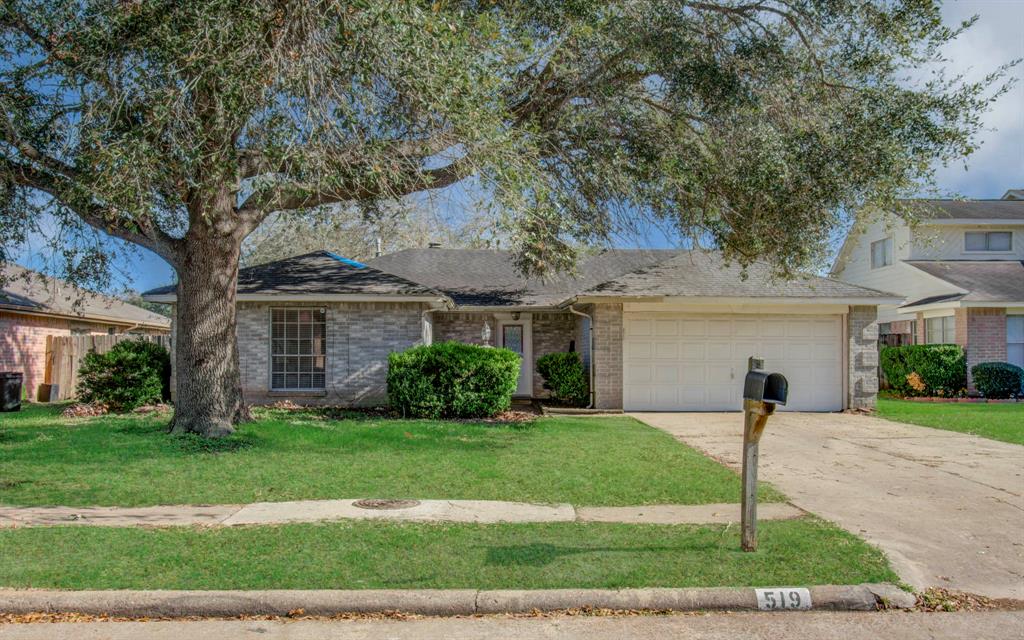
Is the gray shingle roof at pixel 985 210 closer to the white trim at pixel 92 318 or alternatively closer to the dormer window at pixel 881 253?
the dormer window at pixel 881 253

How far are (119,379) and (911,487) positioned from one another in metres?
14.9

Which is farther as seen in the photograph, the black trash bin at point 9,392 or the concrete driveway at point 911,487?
the black trash bin at point 9,392

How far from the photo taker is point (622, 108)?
12000 mm

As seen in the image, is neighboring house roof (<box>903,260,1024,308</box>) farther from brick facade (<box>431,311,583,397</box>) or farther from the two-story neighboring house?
brick facade (<box>431,311,583,397</box>)

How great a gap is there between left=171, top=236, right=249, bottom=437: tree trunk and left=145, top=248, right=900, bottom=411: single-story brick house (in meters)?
4.39

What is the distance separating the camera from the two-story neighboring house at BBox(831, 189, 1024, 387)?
21.0 meters

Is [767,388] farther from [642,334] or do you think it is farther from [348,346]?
[348,346]

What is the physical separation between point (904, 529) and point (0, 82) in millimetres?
12091

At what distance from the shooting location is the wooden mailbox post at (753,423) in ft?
17.8

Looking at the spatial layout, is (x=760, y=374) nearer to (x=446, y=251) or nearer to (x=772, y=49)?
(x=772, y=49)

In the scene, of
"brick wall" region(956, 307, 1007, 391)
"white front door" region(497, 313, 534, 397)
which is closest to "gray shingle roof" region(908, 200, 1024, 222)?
"brick wall" region(956, 307, 1007, 391)

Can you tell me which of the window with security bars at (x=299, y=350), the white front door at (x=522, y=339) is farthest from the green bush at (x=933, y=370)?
the window with security bars at (x=299, y=350)

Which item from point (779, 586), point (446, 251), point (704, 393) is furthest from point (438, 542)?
point (446, 251)

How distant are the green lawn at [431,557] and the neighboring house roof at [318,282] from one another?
10.2 m
